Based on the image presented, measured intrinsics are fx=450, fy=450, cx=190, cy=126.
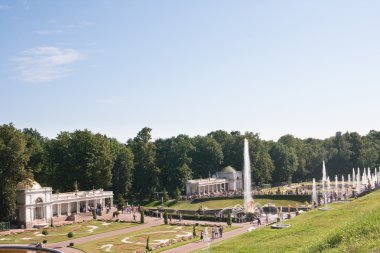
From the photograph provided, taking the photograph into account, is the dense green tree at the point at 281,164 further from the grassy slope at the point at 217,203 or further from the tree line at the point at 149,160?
the grassy slope at the point at 217,203

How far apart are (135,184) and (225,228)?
5244 cm

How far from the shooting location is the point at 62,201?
74.9 metres

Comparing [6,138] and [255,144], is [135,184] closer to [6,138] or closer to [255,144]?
[255,144]

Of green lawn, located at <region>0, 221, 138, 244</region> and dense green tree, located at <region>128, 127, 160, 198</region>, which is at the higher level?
dense green tree, located at <region>128, 127, 160, 198</region>

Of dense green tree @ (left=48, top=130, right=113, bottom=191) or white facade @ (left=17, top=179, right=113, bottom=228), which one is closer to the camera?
white facade @ (left=17, top=179, right=113, bottom=228)

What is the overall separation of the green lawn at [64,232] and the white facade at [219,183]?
38144mm

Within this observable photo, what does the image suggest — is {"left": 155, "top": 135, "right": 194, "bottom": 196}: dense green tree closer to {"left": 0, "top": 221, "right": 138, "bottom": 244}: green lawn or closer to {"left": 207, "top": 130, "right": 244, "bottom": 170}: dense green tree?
{"left": 207, "top": 130, "right": 244, "bottom": 170}: dense green tree

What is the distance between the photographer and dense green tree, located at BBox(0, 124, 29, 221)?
204ft

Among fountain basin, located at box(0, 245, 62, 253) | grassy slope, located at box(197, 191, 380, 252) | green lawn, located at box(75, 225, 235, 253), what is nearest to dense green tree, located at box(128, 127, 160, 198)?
green lawn, located at box(75, 225, 235, 253)

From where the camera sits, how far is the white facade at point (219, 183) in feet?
339

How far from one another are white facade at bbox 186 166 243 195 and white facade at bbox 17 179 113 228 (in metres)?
29.5

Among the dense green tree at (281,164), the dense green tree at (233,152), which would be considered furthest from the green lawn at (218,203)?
the dense green tree at (281,164)

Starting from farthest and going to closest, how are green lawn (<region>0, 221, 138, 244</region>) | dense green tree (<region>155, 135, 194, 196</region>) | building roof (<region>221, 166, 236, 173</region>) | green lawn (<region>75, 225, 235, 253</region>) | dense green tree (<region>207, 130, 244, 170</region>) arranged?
dense green tree (<region>207, 130, 244, 170</region>) → building roof (<region>221, 166, 236, 173</region>) → dense green tree (<region>155, 135, 194, 196</region>) → green lawn (<region>0, 221, 138, 244</region>) → green lawn (<region>75, 225, 235, 253</region>)

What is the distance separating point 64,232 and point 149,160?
46696 mm
